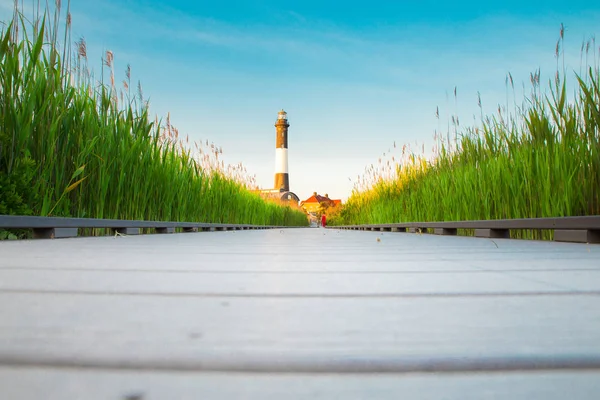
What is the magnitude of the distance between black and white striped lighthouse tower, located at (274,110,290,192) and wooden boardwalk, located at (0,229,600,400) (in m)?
34.5

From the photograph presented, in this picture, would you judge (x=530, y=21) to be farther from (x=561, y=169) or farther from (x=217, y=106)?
(x=217, y=106)

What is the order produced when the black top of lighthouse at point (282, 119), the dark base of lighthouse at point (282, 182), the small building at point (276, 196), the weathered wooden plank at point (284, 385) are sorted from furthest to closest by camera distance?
1. the black top of lighthouse at point (282, 119)
2. the dark base of lighthouse at point (282, 182)
3. the small building at point (276, 196)
4. the weathered wooden plank at point (284, 385)

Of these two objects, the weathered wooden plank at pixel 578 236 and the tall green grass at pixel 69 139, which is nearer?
the weathered wooden plank at pixel 578 236

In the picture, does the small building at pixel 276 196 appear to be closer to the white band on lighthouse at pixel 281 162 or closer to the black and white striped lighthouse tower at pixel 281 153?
the black and white striped lighthouse tower at pixel 281 153

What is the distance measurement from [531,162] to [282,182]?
3182cm

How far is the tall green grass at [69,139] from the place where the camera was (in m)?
2.86

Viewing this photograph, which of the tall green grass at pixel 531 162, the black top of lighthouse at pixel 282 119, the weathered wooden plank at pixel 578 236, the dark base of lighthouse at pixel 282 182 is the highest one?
the black top of lighthouse at pixel 282 119

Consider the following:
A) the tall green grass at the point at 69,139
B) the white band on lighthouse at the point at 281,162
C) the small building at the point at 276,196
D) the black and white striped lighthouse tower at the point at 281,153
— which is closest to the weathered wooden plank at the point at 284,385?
the tall green grass at the point at 69,139

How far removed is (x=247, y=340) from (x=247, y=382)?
125mm

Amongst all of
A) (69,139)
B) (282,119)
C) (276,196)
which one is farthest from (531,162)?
(282,119)

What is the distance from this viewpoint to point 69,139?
3371mm

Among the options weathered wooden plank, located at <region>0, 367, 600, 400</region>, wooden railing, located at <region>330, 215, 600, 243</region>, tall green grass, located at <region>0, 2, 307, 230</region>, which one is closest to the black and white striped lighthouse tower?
tall green grass, located at <region>0, 2, 307, 230</region>

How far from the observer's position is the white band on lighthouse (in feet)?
118

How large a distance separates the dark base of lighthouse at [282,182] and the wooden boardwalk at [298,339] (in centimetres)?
3419
